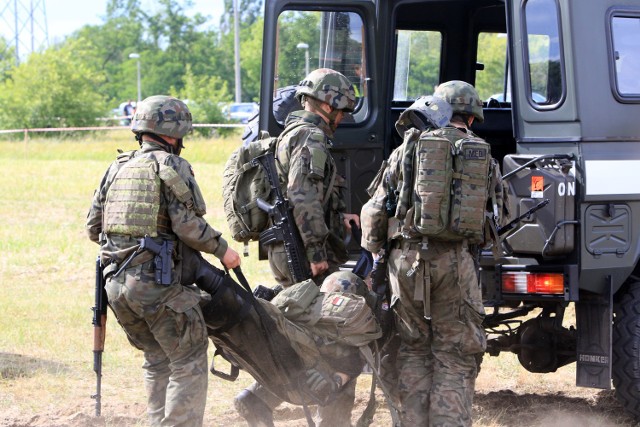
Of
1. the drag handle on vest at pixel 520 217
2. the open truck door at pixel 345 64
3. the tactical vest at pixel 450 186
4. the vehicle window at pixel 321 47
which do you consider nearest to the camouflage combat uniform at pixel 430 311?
the tactical vest at pixel 450 186

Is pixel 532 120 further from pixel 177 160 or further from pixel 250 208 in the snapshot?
pixel 177 160

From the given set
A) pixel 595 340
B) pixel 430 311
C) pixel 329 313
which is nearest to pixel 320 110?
pixel 329 313

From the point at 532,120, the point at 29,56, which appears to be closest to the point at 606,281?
the point at 532,120

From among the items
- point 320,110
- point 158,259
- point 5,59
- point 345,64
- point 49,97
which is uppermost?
point 5,59

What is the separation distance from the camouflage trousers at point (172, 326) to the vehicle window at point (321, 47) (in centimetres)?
196

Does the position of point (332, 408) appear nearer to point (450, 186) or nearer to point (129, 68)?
point (450, 186)

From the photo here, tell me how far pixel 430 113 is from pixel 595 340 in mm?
1574

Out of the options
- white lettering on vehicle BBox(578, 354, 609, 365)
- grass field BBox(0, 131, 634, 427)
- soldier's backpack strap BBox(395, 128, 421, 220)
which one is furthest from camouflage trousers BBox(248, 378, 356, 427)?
white lettering on vehicle BBox(578, 354, 609, 365)

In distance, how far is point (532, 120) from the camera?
577 cm

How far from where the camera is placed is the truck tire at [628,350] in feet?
18.5

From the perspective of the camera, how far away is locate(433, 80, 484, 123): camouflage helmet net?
530cm

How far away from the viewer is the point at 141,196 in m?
4.90

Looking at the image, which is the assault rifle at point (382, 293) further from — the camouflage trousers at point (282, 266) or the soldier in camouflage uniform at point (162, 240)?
the soldier in camouflage uniform at point (162, 240)

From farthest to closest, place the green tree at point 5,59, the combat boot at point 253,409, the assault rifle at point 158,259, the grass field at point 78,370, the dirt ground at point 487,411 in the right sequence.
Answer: the green tree at point 5,59 < the grass field at point 78,370 < the dirt ground at point 487,411 < the combat boot at point 253,409 < the assault rifle at point 158,259
